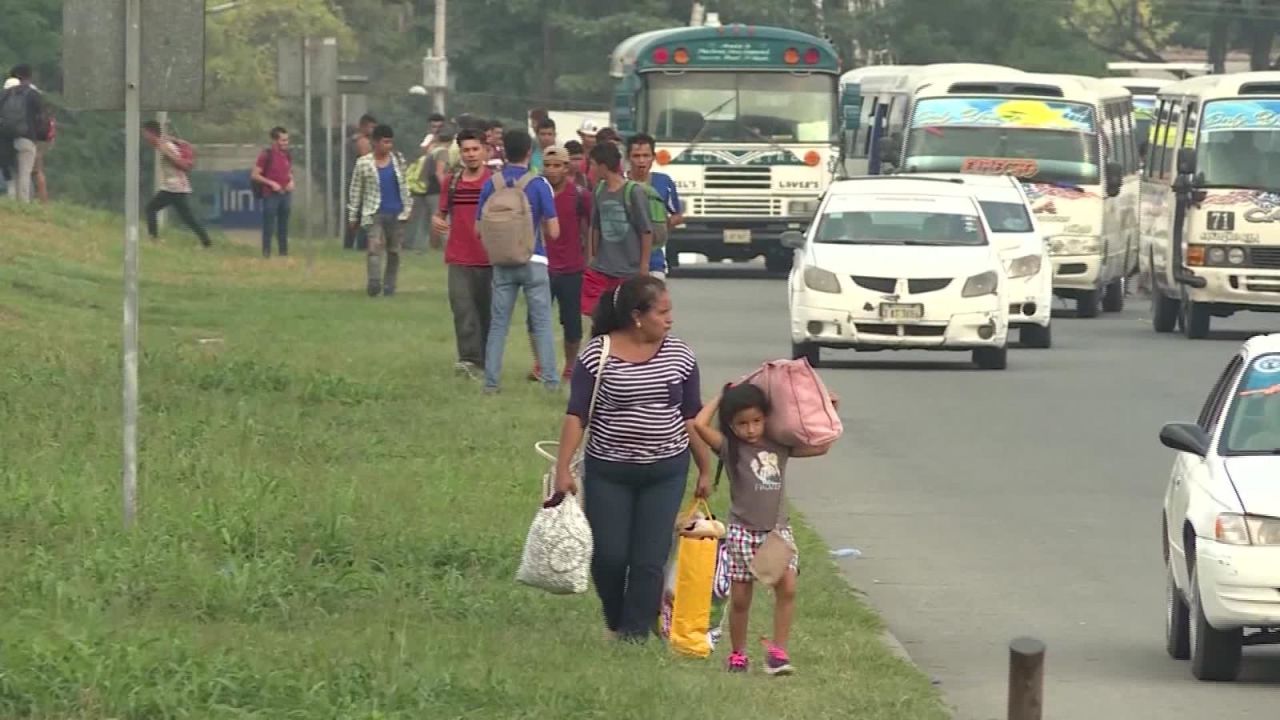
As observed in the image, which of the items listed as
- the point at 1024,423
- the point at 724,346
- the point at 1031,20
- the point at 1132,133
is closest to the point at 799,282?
the point at 724,346

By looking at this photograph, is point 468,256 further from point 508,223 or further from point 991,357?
point 991,357

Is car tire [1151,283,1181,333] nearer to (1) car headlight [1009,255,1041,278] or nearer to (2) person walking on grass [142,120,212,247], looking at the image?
(1) car headlight [1009,255,1041,278]

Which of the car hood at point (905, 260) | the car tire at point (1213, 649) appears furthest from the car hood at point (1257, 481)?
the car hood at point (905, 260)

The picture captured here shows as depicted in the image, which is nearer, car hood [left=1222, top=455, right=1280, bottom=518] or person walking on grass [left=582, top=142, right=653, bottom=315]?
car hood [left=1222, top=455, right=1280, bottom=518]

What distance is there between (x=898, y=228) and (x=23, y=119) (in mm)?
14233

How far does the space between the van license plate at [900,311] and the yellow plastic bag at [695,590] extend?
14.4 metres

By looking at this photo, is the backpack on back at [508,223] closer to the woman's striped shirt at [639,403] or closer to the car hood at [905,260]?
the car hood at [905,260]

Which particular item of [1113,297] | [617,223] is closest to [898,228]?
[617,223]

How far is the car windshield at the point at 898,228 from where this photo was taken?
982 inches

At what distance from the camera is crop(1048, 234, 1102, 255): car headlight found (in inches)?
1272

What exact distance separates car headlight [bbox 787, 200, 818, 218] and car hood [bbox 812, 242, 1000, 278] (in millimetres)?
→ 14520

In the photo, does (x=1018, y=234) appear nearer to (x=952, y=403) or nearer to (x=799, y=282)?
(x=799, y=282)

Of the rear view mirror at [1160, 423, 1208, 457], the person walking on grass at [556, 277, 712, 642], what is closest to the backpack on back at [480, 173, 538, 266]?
the rear view mirror at [1160, 423, 1208, 457]

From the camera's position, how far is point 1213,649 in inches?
402
